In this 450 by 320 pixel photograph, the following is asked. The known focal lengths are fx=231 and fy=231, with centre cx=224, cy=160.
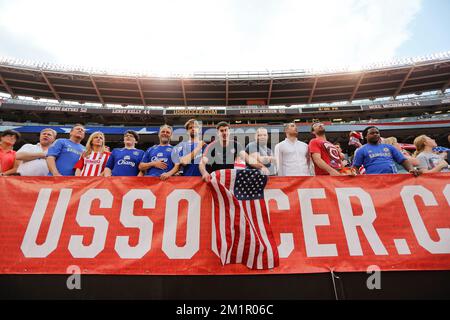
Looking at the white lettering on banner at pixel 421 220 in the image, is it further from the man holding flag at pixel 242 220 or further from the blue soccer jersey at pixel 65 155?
the blue soccer jersey at pixel 65 155

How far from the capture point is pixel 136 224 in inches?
96.3

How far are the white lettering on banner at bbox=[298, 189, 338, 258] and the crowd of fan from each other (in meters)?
0.76

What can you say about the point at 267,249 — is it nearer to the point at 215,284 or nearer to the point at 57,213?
the point at 215,284

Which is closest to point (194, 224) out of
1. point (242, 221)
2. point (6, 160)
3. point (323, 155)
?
point (242, 221)

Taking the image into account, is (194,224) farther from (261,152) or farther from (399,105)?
(399,105)

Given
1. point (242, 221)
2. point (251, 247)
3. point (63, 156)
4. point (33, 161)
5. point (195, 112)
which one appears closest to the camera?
point (251, 247)

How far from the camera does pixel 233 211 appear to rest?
97.0 inches

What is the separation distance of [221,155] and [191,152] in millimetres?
421

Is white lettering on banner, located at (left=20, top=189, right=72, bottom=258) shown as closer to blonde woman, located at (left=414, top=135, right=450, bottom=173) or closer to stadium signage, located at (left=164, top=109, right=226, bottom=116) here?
blonde woman, located at (left=414, top=135, right=450, bottom=173)

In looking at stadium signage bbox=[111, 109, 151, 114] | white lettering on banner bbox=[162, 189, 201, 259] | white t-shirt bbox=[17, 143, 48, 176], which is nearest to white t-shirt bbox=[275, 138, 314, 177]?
white lettering on banner bbox=[162, 189, 201, 259]

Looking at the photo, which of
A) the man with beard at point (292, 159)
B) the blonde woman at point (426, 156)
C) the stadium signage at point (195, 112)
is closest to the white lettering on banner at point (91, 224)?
the man with beard at point (292, 159)

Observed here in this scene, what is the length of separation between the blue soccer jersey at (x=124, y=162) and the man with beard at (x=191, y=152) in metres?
0.71
